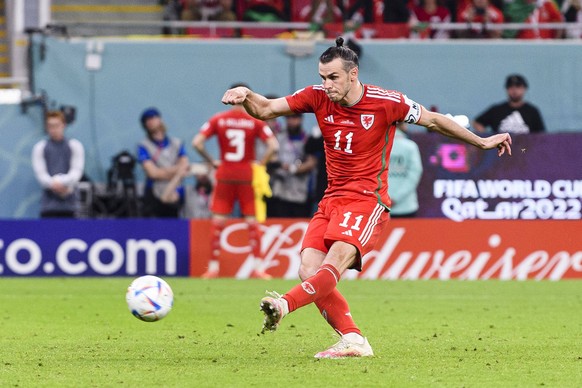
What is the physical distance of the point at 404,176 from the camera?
16.7m

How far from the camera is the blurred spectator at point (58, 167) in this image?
659 inches

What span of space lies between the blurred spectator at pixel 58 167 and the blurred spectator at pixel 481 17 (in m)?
6.36

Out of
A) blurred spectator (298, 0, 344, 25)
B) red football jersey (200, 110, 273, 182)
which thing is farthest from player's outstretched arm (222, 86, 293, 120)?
blurred spectator (298, 0, 344, 25)

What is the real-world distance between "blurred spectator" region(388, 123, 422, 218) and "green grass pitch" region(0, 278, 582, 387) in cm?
188

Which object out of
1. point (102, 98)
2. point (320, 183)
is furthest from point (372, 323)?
point (102, 98)

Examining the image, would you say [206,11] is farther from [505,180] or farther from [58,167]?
[505,180]

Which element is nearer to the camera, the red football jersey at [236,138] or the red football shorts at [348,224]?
the red football shorts at [348,224]

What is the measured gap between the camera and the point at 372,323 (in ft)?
35.8

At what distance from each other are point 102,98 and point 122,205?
1.83 meters

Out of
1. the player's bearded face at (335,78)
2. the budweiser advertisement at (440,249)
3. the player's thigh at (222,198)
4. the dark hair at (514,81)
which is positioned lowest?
the budweiser advertisement at (440,249)

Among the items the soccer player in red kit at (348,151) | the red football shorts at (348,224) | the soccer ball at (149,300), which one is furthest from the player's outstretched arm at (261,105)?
the soccer ball at (149,300)

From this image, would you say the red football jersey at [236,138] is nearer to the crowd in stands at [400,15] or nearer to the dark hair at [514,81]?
the crowd in stands at [400,15]

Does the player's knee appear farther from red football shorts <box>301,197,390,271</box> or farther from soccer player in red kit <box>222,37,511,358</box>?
red football shorts <box>301,197,390,271</box>

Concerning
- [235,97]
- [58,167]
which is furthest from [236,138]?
[235,97]
